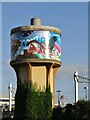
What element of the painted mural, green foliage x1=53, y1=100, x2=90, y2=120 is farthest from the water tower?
green foliage x1=53, y1=100, x2=90, y2=120

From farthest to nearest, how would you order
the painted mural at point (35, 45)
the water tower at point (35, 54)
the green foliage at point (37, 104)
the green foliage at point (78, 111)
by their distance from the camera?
1. the painted mural at point (35, 45)
2. the water tower at point (35, 54)
3. the green foliage at point (37, 104)
4. the green foliage at point (78, 111)

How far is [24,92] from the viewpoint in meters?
44.8

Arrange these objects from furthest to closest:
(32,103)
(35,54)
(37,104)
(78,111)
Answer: (35,54) < (37,104) < (32,103) < (78,111)

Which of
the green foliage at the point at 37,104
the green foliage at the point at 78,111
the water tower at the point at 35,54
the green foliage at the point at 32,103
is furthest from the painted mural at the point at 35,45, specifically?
the green foliage at the point at 78,111

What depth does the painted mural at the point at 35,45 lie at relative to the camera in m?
44.6

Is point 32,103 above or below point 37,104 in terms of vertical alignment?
above

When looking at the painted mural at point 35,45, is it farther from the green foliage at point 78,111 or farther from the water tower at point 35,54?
the green foliage at point 78,111

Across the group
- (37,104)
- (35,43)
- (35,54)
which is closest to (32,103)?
(37,104)

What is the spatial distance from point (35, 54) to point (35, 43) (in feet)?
4.40

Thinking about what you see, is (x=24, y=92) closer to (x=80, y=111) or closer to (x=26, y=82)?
(x=26, y=82)

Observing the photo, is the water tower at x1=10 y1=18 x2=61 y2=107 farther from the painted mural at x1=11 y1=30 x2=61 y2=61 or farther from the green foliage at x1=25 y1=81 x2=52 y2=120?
the green foliage at x1=25 y1=81 x2=52 y2=120

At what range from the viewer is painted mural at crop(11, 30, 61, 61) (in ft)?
146

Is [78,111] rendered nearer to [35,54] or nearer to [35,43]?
[35,54]

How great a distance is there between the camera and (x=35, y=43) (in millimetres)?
44625
